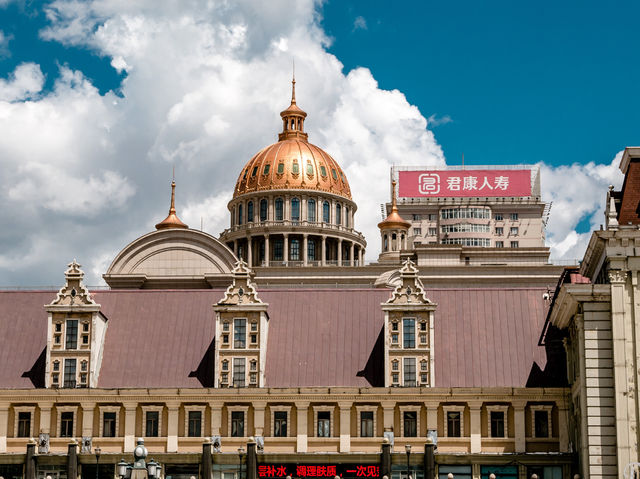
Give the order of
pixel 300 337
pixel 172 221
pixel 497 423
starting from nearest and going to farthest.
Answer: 1. pixel 497 423
2. pixel 300 337
3. pixel 172 221

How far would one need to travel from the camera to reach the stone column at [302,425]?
74.9m

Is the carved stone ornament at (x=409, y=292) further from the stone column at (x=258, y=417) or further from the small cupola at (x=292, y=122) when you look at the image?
the small cupola at (x=292, y=122)

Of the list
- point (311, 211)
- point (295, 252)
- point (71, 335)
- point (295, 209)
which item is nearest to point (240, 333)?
point (71, 335)

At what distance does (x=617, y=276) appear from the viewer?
64.7 metres

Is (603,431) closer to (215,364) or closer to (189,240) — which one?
(215,364)

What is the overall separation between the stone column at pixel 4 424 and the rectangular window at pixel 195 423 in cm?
1019

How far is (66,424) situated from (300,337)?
14.2 metres

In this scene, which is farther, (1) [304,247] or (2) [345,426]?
(1) [304,247]

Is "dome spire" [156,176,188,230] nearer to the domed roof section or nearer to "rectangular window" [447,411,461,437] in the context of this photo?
the domed roof section

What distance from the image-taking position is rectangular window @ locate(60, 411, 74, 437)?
76312 millimetres

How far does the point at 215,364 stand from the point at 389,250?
9211 cm

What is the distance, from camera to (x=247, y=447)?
73.9 meters

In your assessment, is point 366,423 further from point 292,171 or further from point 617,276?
point 292,171

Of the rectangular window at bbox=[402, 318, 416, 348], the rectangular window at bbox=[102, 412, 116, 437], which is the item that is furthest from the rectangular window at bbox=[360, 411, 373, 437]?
the rectangular window at bbox=[102, 412, 116, 437]
